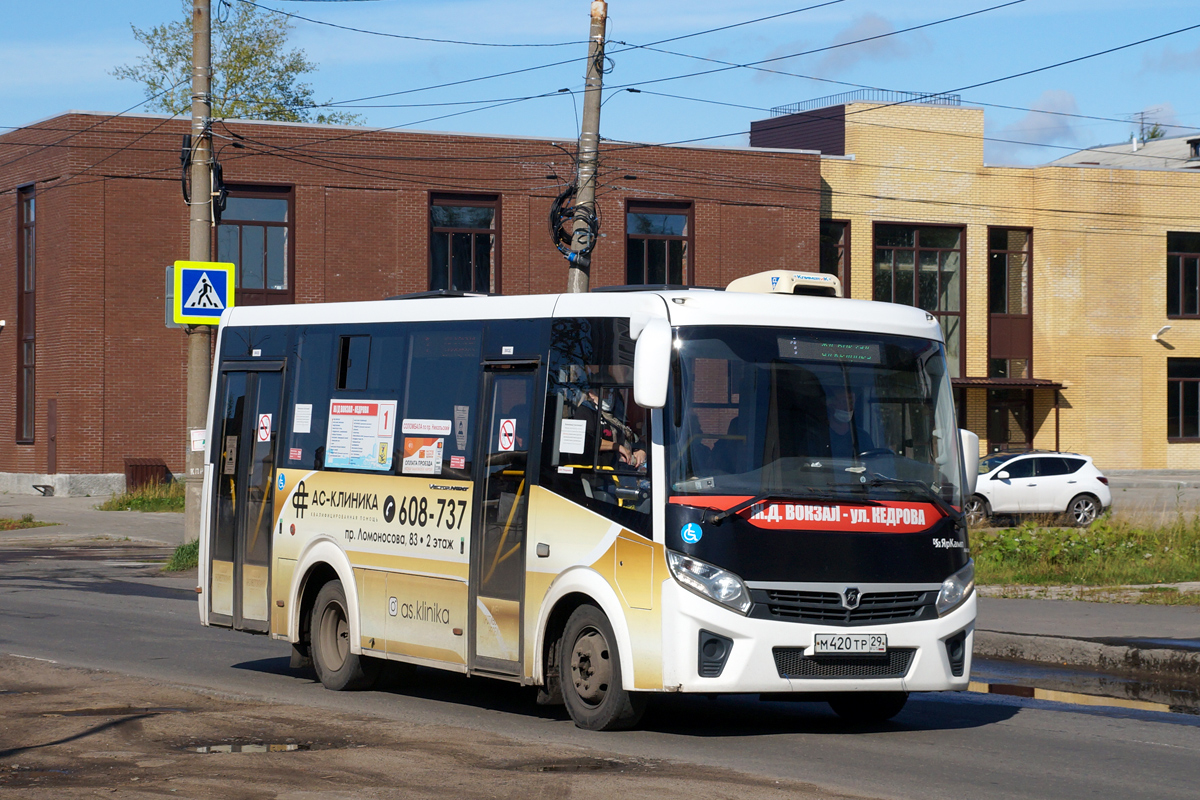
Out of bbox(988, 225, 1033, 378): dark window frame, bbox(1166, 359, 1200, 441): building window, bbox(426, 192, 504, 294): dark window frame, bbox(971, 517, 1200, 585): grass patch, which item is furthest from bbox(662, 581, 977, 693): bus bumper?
bbox(1166, 359, 1200, 441): building window

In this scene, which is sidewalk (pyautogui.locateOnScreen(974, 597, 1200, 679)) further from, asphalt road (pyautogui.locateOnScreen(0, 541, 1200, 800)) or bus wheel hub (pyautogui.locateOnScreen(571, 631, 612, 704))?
bus wheel hub (pyautogui.locateOnScreen(571, 631, 612, 704))

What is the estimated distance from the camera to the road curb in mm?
12516

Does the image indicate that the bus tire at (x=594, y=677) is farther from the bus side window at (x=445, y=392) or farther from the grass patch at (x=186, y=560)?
the grass patch at (x=186, y=560)

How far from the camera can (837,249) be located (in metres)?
49.9

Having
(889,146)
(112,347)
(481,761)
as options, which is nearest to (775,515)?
(481,761)

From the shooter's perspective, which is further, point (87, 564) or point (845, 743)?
point (87, 564)

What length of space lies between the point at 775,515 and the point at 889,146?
4315 centimetres

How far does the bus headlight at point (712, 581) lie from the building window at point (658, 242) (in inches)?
1430

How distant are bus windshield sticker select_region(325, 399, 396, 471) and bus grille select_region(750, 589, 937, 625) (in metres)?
3.34

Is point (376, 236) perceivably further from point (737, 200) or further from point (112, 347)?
point (737, 200)

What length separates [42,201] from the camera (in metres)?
41.8

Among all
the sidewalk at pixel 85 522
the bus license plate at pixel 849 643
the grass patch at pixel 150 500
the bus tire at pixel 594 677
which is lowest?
the sidewalk at pixel 85 522

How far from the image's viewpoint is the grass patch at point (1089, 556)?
1841 centimetres

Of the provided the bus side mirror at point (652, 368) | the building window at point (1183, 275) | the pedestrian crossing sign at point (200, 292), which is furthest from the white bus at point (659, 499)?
the building window at point (1183, 275)
